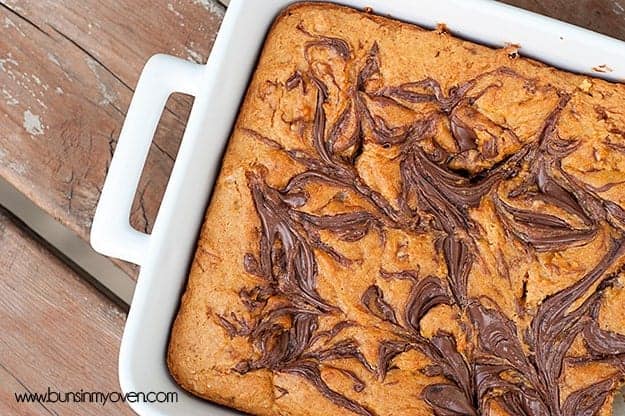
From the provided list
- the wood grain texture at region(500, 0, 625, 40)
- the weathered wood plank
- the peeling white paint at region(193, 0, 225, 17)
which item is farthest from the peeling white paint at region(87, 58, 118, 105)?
the wood grain texture at region(500, 0, 625, 40)

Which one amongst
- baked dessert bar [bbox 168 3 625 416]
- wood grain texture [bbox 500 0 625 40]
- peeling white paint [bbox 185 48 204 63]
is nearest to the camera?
baked dessert bar [bbox 168 3 625 416]

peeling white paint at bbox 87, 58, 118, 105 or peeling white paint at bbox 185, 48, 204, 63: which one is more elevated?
peeling white paint at bbox 185, 48, 204, 63

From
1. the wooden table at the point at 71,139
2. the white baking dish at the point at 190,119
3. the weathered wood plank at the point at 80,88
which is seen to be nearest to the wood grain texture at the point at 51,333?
the wooden table at the point at 71,139

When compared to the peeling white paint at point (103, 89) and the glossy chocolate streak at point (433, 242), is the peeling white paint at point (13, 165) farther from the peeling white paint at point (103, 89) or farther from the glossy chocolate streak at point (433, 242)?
the glossy chocolate streak at point (433, 242)

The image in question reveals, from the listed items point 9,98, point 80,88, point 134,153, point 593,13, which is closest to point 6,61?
point 9,98

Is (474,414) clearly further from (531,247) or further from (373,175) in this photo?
(373,175)

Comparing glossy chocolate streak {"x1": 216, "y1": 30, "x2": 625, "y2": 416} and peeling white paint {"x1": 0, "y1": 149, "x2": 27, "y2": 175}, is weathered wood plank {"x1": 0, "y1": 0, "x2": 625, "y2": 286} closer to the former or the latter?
peeling white paint {"x1": 0, "y1": 149, "x2": 27, "y2": 175}

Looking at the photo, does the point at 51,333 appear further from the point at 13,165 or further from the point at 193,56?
the point at 193,56
